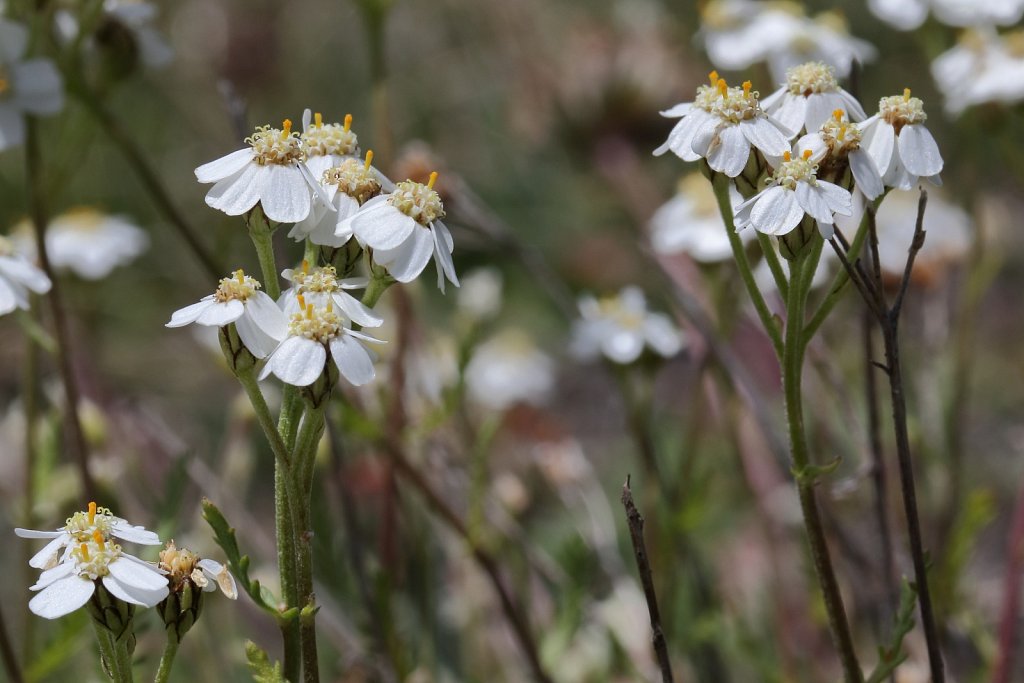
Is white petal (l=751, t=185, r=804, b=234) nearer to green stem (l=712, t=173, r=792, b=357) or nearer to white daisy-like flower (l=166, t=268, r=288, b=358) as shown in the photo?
green stem (l=712, t=173, r=792, b=357)

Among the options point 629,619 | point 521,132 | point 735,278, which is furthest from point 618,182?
point 629,619

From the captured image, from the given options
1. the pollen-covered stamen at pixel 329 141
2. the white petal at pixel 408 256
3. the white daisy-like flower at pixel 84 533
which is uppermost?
the pollen-covered stamen at pixel 329 141

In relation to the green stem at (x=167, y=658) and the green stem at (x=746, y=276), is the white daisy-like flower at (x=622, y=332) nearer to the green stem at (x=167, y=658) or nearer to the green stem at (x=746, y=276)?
the green stem at (x=746, y=276)

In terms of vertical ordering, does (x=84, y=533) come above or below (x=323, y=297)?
below

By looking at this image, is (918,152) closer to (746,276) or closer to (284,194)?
(746,276)

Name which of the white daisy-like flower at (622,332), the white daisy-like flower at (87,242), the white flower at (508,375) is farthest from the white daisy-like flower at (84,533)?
the white flower at (508,375)

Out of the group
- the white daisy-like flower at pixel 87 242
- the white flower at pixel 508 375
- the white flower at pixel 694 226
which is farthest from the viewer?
the white flower at pixel 508 375

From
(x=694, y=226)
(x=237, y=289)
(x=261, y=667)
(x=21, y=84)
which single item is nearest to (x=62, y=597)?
(x=261, y=667)
